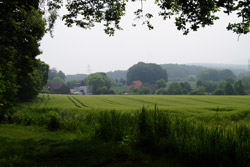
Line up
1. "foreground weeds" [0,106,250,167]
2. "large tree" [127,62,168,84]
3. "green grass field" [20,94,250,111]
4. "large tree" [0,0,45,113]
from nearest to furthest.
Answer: "foreground weeds" [0,106,250,167], "large tree" [0,0,45,113], "green grass field" [20,94,250,111], "large tree" [127,62,168,84]

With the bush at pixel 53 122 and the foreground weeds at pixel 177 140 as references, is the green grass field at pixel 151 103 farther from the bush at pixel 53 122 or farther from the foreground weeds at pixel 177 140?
the foreground weeds at pixel 177 140

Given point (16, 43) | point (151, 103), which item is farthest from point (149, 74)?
point (16, 43)

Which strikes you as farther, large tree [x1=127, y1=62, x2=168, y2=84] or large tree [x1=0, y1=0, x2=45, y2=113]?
large tree [x1=127, y1=62, x2=168, y2=84]

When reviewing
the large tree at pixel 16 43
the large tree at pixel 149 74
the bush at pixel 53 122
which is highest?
the large tree at pixel 149 74

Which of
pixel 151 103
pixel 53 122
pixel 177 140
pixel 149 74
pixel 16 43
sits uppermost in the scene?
pixel 149 74

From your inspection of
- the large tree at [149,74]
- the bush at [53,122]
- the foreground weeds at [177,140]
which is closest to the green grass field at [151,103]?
the bush at [53,122]

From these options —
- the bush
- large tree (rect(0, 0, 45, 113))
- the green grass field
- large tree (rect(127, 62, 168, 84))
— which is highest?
large tree (rect(127, 62, 168, 84))

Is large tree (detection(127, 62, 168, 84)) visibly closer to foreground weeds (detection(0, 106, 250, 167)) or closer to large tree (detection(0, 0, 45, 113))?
large tree (detection(0, 0, 45, 113))

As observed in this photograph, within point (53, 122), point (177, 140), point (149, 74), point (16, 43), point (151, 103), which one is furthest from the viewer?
point (149, 74)

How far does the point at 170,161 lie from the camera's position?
6023 mm

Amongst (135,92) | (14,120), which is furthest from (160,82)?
(14,120)

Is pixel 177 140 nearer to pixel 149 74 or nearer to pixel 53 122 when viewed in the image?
pixel 53 122

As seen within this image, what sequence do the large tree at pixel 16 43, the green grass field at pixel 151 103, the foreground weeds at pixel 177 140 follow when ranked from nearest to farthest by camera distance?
the foreground weeds at pixel 177 140 < the large tree at pixel 16 43 < the green grass field at pixel 151 103

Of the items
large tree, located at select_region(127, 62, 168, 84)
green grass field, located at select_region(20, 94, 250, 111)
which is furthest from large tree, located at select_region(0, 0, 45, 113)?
large tree, located at select_region(127, 62, 168, 84)
